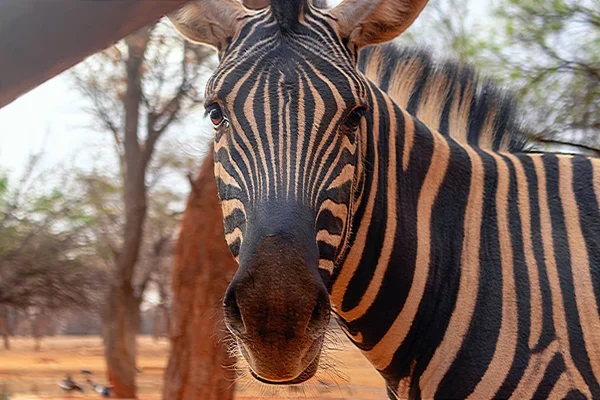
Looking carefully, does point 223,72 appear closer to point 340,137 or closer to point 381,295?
point 340,137

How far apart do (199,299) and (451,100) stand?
4320mm

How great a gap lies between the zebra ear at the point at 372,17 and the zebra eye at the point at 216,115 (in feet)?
1.94

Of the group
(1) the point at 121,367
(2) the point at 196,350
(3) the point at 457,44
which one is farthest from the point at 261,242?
(1) the point at 121,367

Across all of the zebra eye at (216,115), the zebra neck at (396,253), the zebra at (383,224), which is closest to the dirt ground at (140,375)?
the zebra neck at (396,253)

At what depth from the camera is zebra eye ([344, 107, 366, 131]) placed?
2391 millimetres

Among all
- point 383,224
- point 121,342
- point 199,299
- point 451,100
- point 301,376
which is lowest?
point 121,342

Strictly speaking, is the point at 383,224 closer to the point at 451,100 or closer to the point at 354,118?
the point at 354,118

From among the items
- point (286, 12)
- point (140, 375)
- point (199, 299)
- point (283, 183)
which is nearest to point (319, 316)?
point (283, 183)

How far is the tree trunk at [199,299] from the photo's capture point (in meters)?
6.78

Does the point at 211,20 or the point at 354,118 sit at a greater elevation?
the point at 211,20

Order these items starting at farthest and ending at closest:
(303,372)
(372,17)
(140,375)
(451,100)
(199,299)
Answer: (140,375) < (199,299) < (451,100) < (372,17) < (303,372)

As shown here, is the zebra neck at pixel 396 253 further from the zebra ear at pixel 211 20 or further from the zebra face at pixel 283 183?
the zebra ear at pixel 211 20

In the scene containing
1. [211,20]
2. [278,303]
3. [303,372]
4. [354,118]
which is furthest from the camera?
[211,20]

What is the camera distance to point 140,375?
27.8 m
